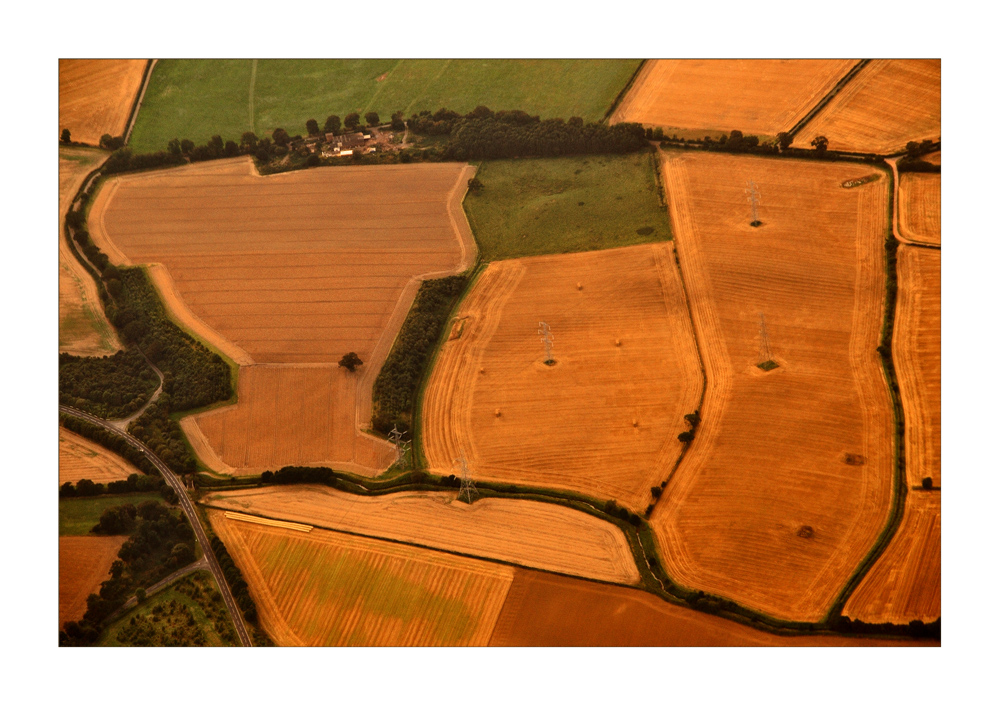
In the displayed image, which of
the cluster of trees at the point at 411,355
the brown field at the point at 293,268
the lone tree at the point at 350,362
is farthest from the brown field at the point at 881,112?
the lone tree at the point at 350,362

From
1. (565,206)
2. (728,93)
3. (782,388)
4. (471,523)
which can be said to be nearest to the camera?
(471,523)

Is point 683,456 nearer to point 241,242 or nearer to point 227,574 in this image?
point 227,574

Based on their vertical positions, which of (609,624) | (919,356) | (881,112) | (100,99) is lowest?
(609,624)

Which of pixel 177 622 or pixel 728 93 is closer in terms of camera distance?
pixel 177 622

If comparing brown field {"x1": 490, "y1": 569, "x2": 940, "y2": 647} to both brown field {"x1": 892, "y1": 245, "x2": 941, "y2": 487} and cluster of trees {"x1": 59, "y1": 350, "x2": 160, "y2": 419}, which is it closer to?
brown field {"x1": 892, "y1": 245, "x2": 941, "y2": 487}

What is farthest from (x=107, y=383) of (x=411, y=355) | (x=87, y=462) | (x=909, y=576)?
(x=909, y=576)

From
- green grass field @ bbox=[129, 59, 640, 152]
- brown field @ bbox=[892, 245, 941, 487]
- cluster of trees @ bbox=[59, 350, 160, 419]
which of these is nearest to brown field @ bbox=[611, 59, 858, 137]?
green grass field @ bbox=[129, 59, 640, 152]

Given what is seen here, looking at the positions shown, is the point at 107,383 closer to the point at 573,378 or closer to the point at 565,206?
the point at 573,378
